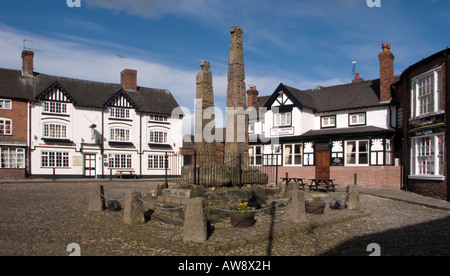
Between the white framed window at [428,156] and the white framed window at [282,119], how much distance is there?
12.8 meters

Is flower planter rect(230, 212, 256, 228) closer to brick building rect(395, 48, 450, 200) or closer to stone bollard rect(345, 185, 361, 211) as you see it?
stone bollard rect(345, 185, 361, 211)

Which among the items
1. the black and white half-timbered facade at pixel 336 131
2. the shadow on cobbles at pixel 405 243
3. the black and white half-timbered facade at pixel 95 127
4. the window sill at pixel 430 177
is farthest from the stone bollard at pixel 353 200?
the black and white half-timbered facade at pixel 95 127

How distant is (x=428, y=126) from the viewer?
18.1m

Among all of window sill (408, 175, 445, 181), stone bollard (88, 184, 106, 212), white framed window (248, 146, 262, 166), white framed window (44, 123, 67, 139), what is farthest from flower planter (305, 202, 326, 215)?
white framed window (44, 123, 67, 139)

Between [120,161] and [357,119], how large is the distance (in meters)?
22.4

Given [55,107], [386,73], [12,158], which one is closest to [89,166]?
[55,107]

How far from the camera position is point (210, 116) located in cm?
1288

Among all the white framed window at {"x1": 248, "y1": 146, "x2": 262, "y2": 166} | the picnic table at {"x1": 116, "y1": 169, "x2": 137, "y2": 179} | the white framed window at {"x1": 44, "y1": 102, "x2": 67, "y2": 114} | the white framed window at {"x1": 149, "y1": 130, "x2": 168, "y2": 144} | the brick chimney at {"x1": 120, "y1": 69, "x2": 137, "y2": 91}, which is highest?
the brick chimney at {"x1": 120, "y1": 69, "x2": 137, "y2": 91}

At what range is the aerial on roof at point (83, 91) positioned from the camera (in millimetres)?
32125

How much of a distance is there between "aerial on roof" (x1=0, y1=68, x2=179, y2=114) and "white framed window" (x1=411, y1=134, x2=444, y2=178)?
25.7 m

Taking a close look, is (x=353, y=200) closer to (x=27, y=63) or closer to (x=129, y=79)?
(x=129, y=79)

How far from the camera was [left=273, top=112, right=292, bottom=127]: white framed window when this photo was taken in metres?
31.8
